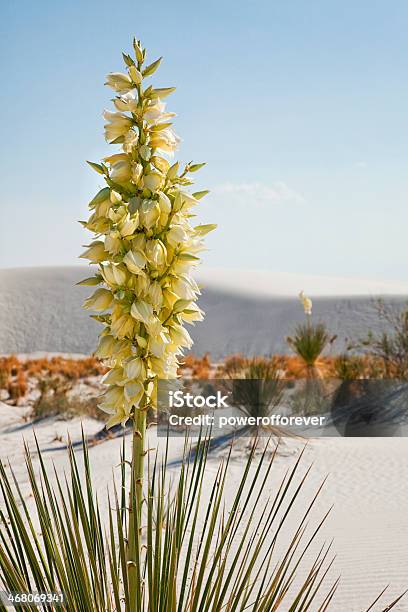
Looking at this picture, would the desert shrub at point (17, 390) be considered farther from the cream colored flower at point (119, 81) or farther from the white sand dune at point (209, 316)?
the white sand dune at point (209, 316)

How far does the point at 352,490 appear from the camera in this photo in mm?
6117

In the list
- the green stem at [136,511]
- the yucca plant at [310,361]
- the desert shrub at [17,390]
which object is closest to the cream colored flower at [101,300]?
the green stem at [136,511]

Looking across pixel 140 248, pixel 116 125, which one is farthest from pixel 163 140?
pixel 140 248

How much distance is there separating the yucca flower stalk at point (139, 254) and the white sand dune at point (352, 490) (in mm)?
948

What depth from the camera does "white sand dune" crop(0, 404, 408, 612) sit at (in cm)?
385

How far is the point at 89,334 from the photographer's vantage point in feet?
108

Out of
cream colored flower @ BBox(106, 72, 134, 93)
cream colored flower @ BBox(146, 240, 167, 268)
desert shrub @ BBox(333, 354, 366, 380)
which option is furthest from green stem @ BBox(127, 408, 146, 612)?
desert shrub @ BBox(333, 354, 366, 380)

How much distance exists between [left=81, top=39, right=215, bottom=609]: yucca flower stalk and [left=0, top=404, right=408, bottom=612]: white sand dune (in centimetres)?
95

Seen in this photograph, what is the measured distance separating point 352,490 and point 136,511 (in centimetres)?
508

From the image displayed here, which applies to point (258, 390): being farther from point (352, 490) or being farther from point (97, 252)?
→ point (97, 252)

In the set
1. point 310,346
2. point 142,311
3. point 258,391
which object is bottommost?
point 258,391

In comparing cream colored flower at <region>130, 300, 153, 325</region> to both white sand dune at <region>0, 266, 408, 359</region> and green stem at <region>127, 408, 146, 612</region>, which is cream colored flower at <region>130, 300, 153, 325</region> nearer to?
green stem at <region>127, 408, 146, 612</region>

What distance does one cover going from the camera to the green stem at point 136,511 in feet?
4.80

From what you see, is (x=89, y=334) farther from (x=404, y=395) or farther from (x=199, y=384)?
(x=404, y=395)
